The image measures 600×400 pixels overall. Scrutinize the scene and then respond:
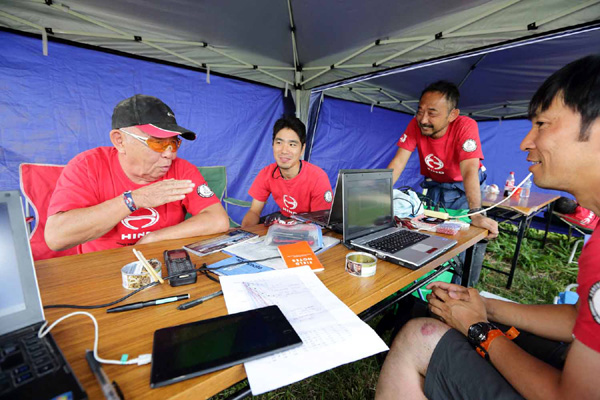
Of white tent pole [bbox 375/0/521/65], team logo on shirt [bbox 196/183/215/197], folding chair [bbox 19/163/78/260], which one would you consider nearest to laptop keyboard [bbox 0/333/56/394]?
team logo on shirt [bbox 196/183/215/197]

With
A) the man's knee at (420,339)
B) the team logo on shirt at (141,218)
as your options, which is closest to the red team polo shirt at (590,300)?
the man's knee at (420,339)

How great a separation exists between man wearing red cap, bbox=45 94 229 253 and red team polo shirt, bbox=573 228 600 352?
144cm

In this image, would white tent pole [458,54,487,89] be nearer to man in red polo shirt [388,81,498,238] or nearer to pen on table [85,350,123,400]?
man in red polo shirt [388,81,498,238]

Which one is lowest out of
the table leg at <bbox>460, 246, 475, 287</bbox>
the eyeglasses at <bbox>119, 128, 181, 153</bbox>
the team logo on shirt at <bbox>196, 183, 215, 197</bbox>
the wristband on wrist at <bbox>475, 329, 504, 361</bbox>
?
the table leg at <bbox>460, 246, 475, 287</bbox>

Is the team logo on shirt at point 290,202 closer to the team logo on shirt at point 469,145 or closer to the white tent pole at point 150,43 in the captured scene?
the team logo on shirt at point 469,145

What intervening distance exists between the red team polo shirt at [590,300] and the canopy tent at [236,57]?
2312 mm

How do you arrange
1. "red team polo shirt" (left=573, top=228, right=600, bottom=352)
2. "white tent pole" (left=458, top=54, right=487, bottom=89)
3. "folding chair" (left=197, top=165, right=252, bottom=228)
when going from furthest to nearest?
"white tent pole" (left=458, top=54, right=487, bottom=89) → "folding chair" (left=197, top=165, right=252, bottom=228) → "red team polo shirt" (left=573, top=228, right=600, bottom=352)

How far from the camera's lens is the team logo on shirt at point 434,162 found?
2604 millimetres

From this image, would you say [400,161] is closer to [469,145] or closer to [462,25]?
[469,145]

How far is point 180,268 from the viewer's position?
92 centimetres

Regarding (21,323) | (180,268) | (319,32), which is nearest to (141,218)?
(180,268)

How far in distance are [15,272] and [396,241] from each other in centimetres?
135

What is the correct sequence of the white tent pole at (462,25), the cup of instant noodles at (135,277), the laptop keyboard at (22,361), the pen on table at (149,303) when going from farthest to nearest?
1. the white tent pole at (462,25)
2. the cup of instant noodles at (135,277)
3. the pen on table at (149,303)
4. the laptop keyboard at (22,361)

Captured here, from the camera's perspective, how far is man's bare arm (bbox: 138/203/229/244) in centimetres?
132
